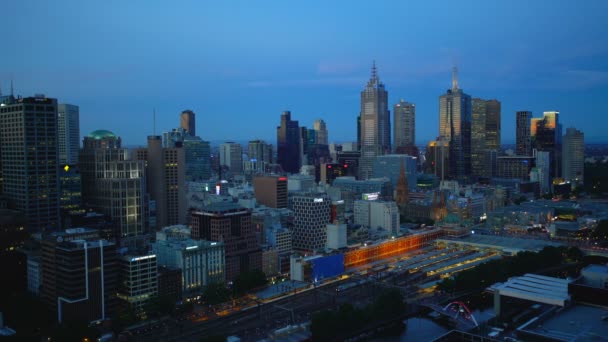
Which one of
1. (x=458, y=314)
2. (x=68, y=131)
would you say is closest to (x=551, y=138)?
(x=68, y=131)

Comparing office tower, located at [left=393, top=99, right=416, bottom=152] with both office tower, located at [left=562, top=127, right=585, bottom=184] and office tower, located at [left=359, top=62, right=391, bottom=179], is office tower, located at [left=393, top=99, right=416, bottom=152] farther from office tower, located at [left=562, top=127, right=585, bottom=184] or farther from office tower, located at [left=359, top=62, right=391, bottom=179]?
office tower, located at [left=562, top=127, right=585, bottom=184]

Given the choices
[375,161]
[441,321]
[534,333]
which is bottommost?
[441,321]

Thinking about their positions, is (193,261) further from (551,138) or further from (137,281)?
(551,138)

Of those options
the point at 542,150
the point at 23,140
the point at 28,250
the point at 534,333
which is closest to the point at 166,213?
the point at 23,140

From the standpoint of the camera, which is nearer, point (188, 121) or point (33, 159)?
point (33, 159)

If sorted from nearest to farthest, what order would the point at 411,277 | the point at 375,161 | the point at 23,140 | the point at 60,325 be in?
1. the point at 60,325
2. the point at 411,277
3. the point at 23,140
4. the point at 375,161

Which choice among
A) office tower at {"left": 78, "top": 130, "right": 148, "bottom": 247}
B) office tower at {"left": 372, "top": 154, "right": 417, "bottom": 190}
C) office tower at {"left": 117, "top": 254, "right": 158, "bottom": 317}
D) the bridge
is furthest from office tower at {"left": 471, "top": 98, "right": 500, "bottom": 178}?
office tower at {"left": 117, "top": 254, "right": 158, "bottom": 317}

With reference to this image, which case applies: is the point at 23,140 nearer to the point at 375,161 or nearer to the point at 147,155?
the point at 147,155
